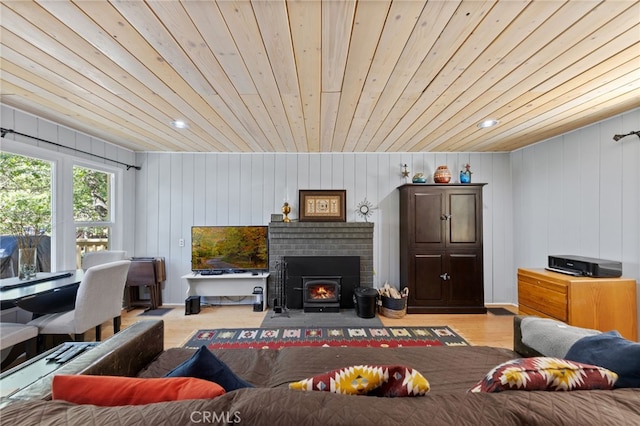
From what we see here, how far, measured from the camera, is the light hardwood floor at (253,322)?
293 centimetres

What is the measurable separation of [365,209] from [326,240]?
0.80 meters

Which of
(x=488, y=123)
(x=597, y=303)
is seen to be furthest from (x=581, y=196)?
(x=488, y=123)

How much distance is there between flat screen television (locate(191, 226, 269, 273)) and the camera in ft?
12.7

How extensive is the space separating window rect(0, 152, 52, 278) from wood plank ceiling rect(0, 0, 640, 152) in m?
0.58

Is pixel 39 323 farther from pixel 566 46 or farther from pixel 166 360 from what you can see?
pixel 566 46

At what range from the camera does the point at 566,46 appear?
147 centimetres

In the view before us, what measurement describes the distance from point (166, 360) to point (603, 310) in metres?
3.64

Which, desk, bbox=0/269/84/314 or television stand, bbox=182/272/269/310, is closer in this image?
desk, bbox=0/269/84/314

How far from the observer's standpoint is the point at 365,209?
13.1 ft

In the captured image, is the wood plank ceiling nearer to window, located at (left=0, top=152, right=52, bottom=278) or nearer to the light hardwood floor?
window, located at (left=0, top=152, right=52, bottom=278)

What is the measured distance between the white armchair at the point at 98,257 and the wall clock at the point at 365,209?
331 cm

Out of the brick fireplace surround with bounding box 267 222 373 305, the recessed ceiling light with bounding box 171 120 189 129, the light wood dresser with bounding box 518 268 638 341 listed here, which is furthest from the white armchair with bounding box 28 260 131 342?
the light wood dresser with bounding box 518 268 638 341

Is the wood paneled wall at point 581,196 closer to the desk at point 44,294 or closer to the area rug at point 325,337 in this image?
the area rug at point 325,337

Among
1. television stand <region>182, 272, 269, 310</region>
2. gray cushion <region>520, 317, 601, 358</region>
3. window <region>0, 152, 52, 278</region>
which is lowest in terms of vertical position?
television stand <region>182, 272, 269, 310</region>
